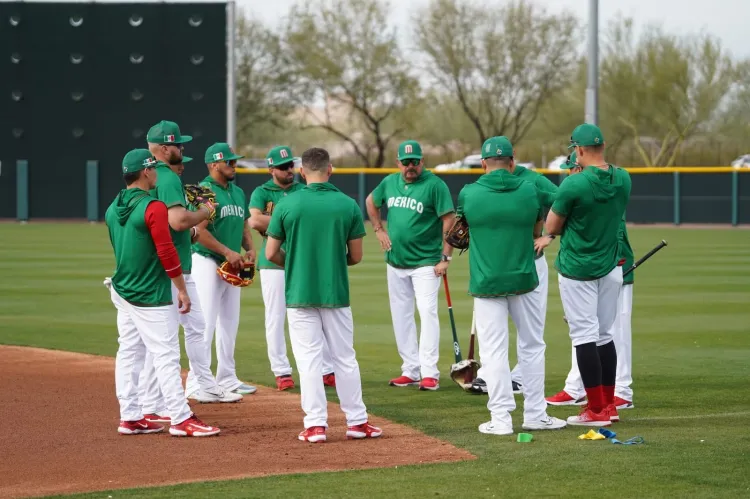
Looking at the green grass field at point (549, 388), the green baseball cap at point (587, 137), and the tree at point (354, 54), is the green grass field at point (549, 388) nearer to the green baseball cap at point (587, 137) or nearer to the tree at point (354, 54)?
the green baseball cap at point (587, 137)

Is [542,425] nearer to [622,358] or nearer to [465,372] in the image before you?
[622,358]

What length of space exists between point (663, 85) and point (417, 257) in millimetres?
48540

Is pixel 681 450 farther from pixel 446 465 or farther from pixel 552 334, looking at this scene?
pixel 552 334

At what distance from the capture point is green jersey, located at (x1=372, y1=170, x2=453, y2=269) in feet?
30.3

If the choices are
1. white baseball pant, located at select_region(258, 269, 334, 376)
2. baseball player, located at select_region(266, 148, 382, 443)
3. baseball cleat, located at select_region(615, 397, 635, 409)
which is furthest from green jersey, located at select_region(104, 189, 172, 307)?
baseball cleat, located at select_region(615, 397, 635, 409)

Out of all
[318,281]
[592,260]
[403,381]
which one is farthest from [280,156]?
[592,260]

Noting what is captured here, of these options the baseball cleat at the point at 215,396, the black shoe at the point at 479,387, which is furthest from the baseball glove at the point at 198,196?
the black shoe at the point at 479,387

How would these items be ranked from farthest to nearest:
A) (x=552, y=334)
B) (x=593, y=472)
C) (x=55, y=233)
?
(x=55, y=233), (x=552, y=334), (x=593, y=472)

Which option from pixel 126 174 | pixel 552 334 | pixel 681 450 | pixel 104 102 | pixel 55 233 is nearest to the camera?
pixel 681 450

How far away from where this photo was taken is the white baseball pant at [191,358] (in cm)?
770

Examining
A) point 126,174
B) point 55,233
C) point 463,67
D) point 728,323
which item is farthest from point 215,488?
point 463,67

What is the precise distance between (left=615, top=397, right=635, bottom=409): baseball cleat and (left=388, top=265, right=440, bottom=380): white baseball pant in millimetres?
1581

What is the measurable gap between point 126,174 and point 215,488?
2292 mm

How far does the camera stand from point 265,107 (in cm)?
6041
